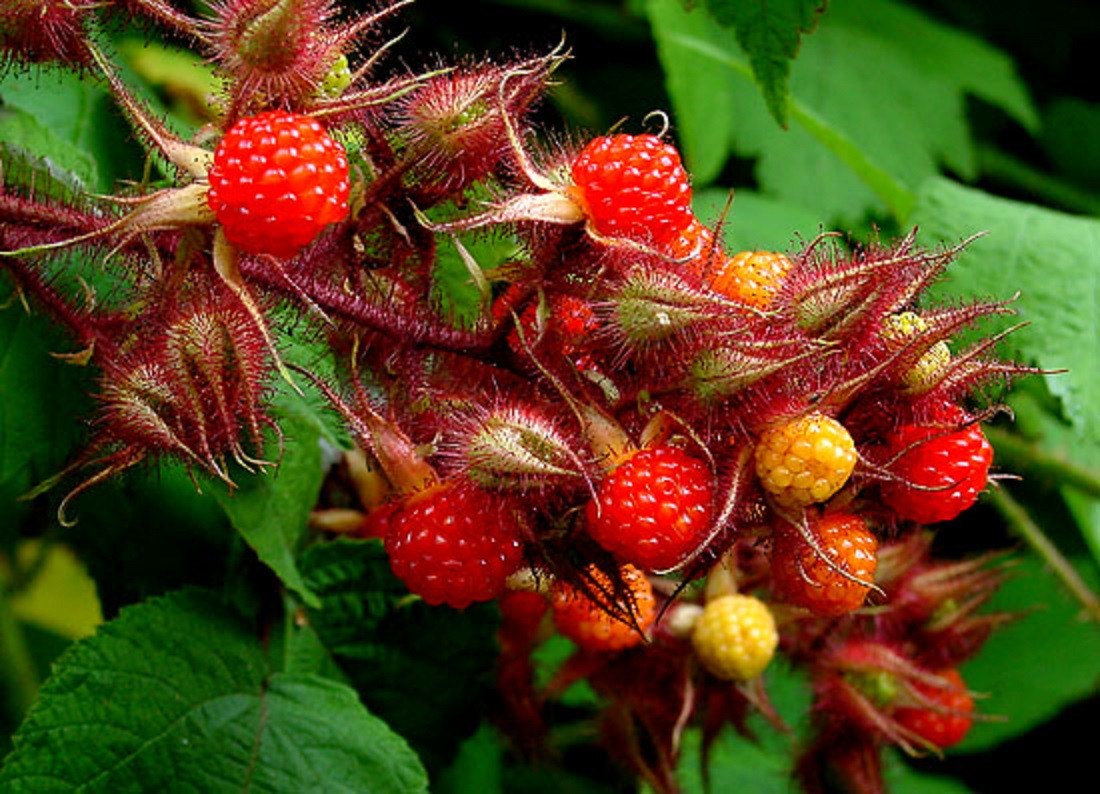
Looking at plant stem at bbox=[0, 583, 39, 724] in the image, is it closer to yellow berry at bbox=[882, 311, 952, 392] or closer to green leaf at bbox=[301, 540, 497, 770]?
green leaf at bbox=[301, 540, 497, 770]

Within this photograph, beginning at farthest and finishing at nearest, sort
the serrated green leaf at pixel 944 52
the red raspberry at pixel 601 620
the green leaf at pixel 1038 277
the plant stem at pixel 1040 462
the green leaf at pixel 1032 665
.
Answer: the serrated green leaf at pixel 944 52 → the green leaf at pixel 1032 665 → the plant stem at pixel 1040 462 → the green leaf at pixel 1038 277 → the red raspberry at pixel 601 620

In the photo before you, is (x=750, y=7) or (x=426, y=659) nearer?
(x=750, y=7)

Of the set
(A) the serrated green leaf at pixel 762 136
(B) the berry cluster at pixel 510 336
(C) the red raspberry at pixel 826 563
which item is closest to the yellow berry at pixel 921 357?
(B) the berry cluster at pixel 510 336

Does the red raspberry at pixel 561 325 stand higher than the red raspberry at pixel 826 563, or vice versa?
the red raspberry at pixel 561 325

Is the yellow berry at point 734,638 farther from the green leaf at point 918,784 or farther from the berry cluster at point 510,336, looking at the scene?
the green leaf at point 918,784

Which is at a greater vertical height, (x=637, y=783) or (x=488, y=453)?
(x=488, y=453)

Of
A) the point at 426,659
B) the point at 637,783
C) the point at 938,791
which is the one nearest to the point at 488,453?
the point at 426,659

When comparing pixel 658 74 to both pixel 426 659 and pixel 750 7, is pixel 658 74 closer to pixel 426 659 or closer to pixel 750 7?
pixel 750 7
